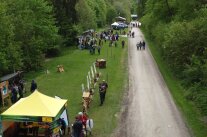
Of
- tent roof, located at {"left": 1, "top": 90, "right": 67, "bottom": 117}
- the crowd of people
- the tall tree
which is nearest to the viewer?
tent roof, located at {"left": 1, "top": 90, "right": 67, "bottom": 117}

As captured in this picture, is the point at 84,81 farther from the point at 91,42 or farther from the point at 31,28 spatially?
the point at 91,42

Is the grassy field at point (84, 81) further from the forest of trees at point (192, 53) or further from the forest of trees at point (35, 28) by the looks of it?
the forest of trees at point (192, 53)

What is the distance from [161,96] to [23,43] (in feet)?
61.8

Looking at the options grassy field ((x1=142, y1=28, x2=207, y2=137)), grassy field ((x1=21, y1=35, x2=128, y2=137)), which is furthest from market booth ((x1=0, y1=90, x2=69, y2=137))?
grassy field ((x1=142, y1=28, x2=207, y2=137))

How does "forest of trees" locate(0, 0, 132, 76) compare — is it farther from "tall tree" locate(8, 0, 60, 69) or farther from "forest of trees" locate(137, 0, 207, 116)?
"forest of trees" locate(137, 0, 207, 116)

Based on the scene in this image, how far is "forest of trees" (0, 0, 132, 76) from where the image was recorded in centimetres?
3566

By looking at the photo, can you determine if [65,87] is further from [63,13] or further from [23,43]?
[63,13]

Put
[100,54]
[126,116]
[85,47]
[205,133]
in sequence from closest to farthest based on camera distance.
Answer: [205,133]
[126,116]
[100,54]
[85,47]

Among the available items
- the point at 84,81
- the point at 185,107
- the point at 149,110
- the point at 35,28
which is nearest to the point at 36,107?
the point at 149,110

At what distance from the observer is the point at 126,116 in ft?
85.0

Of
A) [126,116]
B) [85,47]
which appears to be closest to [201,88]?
[126,116]

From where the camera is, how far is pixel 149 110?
27359 millimetres

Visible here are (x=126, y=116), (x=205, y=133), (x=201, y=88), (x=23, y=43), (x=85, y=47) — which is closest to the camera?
(x=205, y=133)

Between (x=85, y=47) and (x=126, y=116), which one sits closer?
(x=126, y=116)
